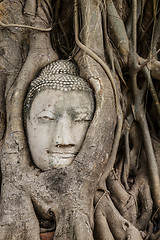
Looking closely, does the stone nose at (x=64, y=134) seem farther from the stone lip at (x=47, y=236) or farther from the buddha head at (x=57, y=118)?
the stone lip at (x=47, y=236)

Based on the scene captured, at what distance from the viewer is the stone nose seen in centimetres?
199

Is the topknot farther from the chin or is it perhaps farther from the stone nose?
the chin

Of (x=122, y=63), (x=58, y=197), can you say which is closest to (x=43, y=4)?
(x=122, y=63)

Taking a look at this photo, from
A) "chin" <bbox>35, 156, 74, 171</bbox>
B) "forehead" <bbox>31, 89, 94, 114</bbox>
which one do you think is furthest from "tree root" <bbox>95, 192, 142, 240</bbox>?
"forehead" <bbox>31, 89, 94, 114</bbox>

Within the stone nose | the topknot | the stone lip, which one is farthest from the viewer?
the topknot

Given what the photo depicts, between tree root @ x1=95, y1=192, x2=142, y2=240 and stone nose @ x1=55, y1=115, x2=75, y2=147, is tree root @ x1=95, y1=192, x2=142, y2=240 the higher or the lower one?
the lower one

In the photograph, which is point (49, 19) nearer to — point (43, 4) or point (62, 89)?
point (43, 4)

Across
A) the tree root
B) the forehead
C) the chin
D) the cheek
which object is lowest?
the tree root

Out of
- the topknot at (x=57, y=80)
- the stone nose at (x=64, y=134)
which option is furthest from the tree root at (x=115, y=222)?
the topknot at (x=57, y=80)

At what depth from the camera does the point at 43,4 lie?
250 cm

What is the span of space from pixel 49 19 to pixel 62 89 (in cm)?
74

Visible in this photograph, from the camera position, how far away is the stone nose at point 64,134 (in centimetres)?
199

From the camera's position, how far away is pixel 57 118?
2.05 meters

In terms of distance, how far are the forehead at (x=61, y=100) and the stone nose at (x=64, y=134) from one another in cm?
9
